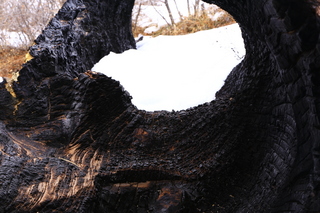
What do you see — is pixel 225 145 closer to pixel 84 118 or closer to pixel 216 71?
pixel 84 118

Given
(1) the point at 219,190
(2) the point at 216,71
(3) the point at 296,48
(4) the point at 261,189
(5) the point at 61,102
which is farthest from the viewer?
(2) the point at 216,71

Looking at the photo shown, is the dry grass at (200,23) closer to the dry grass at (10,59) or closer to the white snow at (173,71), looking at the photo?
the white snow at (173,71)

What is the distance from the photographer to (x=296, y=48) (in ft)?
3.31

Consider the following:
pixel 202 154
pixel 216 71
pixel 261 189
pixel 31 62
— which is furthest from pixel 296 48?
pixel 216 71

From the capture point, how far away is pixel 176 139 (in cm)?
185

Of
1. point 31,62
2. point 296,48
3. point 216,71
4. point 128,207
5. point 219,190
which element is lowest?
point 128,207

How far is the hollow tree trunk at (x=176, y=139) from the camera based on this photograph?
106cm

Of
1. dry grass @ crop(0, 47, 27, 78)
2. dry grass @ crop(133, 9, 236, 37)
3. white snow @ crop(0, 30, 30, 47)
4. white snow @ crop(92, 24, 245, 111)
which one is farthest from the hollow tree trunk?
white snow @ crop(0, 30, 30, 47)

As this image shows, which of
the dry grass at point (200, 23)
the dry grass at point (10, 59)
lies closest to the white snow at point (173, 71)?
the dry grass at point (200, 23)

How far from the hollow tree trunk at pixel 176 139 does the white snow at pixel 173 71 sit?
924 millimetres

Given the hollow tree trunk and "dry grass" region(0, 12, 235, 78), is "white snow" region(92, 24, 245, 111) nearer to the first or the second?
the hollow tree trunk

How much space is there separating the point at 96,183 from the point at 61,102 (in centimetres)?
64

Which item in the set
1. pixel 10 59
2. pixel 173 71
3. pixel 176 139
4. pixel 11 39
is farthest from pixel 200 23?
pixel 11 39

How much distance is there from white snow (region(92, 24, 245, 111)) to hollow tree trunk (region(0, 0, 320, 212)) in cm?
92
